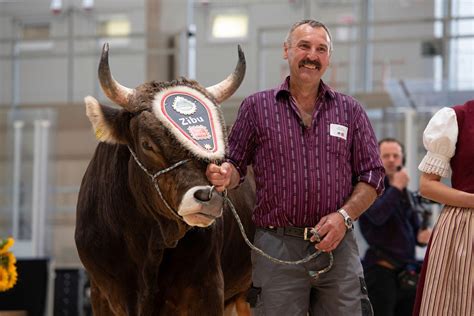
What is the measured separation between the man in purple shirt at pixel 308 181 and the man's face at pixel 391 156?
2.79 meters

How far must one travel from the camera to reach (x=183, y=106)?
425 cm

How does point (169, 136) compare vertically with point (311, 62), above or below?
below

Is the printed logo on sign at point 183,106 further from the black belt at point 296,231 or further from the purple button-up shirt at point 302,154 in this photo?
the black belt at point 296,231

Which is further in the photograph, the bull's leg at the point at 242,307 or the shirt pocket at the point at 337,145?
the bull's leg at the point at 242,307

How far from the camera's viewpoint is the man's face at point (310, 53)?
4.02 m

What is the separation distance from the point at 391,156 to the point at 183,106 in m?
2.98

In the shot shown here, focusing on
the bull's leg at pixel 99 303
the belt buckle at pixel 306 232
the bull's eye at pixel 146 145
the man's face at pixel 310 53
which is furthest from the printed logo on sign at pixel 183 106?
the bull's leg at pixel 99 303

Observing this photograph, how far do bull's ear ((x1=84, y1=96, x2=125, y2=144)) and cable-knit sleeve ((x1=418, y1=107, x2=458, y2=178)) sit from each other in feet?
4.89

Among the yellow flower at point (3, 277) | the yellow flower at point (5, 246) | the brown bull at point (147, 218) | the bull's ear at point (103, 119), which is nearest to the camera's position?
the brown bull at point (147, 218)

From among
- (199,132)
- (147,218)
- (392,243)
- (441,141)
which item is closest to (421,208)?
(392,243)

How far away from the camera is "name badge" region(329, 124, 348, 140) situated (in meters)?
4.00

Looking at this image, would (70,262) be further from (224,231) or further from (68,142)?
(224,231)

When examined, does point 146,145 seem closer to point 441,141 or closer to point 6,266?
point 441,141

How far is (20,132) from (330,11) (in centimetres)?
453
